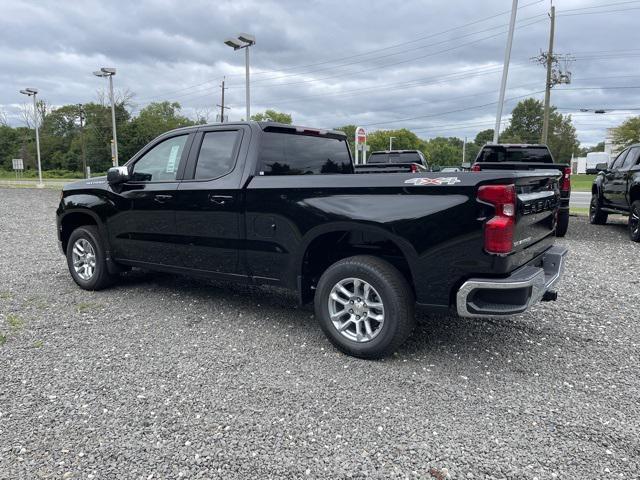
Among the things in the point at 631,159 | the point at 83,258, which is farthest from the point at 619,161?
the point at 83,258

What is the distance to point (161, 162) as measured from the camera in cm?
520

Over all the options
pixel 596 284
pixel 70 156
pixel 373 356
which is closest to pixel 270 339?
pixel 373 356

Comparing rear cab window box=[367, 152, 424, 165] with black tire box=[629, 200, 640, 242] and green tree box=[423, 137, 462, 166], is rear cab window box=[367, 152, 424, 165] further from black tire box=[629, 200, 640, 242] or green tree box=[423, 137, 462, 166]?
green tree box=[423, 137, 462, 166]

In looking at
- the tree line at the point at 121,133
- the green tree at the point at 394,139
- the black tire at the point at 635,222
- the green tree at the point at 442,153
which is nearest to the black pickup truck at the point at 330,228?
the black tire at the point at 635,222

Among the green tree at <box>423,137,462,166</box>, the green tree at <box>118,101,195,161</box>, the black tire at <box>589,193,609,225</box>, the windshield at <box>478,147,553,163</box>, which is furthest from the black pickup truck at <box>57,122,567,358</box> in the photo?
the green tree at <box>423,137,462,166</box>

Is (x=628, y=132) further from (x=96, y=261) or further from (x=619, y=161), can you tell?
(x=96, y=261)

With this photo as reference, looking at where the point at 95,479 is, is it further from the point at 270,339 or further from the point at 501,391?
the point at 501,391

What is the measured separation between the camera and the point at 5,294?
5.82 m

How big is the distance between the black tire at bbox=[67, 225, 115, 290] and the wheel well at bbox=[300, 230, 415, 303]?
111 inches

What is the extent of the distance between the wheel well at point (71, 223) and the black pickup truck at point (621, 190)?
9.45 meters

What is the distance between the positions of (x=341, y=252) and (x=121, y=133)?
65.8 metres

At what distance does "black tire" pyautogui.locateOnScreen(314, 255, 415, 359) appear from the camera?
3617mm

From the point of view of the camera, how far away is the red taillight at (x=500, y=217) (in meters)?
3.21

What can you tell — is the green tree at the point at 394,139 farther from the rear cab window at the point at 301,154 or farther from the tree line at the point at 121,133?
the rear cab window at the point at 301,154
